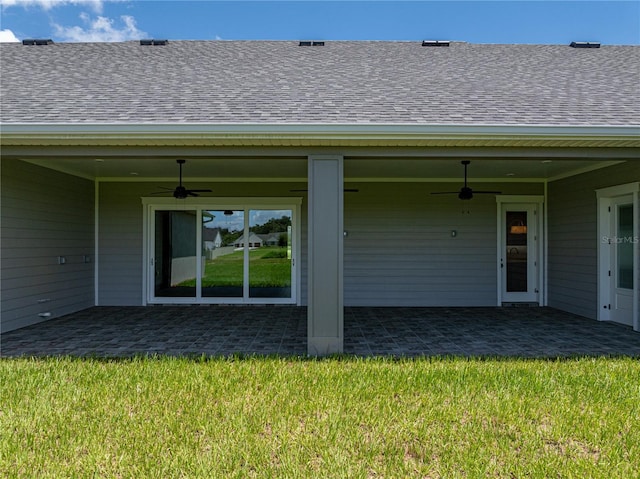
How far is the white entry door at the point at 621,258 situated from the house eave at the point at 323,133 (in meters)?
2.60

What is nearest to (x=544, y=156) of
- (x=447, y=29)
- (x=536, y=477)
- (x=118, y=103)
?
A: (x=536, y=477)

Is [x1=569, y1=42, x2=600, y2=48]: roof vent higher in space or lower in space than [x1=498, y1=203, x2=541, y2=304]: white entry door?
higher

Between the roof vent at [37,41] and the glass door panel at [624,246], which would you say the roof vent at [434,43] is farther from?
the roof vent at [37,41]

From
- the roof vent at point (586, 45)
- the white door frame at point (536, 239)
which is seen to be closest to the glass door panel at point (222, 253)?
the white door frame at point (536, 239)

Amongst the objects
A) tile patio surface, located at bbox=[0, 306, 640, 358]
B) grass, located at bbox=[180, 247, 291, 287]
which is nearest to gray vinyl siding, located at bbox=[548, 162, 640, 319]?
tile patio surface, located at bbox=[0, 306, 640, 358]

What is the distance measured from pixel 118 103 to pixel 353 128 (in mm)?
3263

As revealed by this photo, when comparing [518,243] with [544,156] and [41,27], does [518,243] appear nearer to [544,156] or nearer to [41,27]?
[544,156]

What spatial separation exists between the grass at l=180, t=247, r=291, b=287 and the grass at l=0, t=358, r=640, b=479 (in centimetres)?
440

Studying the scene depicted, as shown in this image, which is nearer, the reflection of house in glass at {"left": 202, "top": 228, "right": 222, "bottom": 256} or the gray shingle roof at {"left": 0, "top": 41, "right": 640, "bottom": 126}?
the gray shingle roof at {"left": 0, "top": 41, "right": 640, "bottom": 126}

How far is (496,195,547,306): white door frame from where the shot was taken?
895 cm

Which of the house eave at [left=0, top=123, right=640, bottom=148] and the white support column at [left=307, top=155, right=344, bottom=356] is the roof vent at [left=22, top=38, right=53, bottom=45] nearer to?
the house eave at [left=0, top=123, right=640, bottom=148]

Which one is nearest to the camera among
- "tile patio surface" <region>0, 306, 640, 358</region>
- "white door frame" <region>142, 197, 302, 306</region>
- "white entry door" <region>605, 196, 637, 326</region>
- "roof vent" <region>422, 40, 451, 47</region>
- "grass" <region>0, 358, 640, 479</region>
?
"grass" <region>0, 358, 640, 479</region>

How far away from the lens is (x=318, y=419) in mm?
3252

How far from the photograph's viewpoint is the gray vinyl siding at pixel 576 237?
729 cm
